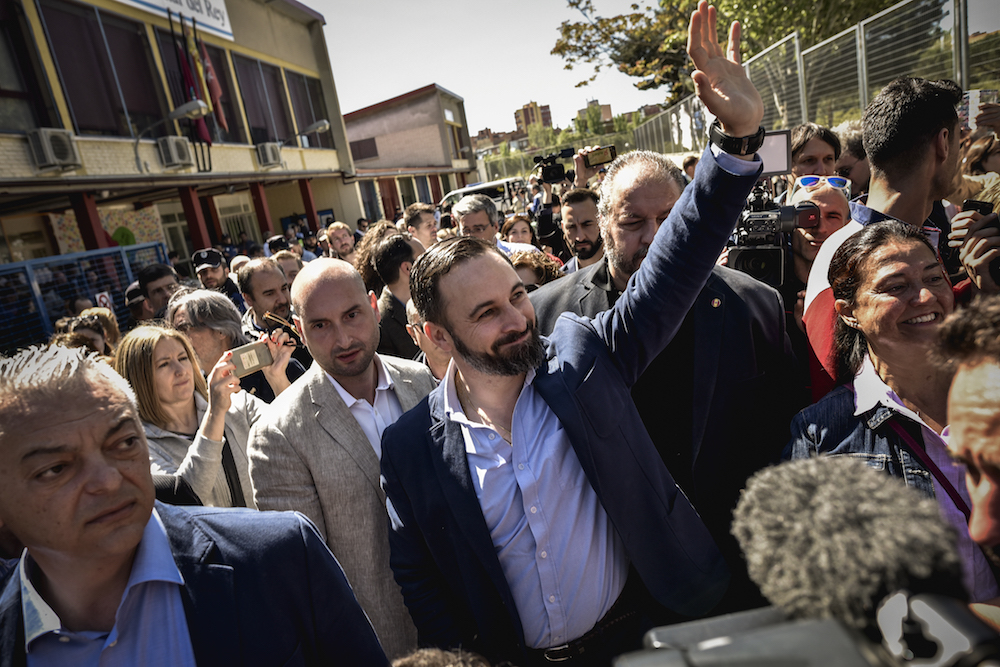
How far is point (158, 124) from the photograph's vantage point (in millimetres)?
13195

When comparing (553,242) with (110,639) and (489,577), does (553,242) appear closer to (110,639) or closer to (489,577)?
(489,577)

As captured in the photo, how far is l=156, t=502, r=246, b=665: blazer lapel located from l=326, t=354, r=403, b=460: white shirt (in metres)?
0.83

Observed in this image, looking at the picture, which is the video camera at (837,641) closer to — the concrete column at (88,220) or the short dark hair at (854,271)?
the short dark hair at (854,271)

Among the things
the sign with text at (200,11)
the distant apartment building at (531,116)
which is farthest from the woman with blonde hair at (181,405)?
the distant apartment building at (531,116)

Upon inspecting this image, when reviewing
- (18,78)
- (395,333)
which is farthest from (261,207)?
(395,333)

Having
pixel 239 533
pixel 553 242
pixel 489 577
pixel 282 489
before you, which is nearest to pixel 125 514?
pixel 239 533

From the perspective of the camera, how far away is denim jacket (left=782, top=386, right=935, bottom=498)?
4.96 ft

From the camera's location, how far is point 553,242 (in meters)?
6.36

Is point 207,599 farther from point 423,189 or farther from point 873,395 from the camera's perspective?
point 423,189

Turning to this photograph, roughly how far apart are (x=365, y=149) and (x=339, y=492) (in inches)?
1584

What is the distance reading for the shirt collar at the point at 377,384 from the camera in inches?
87.3

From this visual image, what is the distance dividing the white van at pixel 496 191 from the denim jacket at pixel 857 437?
13296mm

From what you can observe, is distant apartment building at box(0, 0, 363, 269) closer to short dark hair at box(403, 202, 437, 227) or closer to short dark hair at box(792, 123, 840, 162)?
short dark hair at box(403, 202, 437, 227)

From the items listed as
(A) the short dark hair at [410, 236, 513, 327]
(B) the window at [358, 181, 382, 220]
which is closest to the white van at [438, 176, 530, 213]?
(B) the window at [358, 181, 382, 220]
